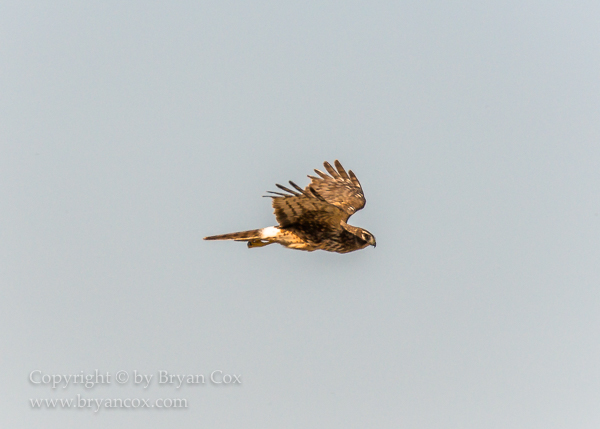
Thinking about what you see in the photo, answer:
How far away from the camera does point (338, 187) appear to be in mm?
15797

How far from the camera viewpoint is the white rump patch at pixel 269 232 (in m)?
14.2

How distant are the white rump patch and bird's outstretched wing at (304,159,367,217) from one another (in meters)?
1.50

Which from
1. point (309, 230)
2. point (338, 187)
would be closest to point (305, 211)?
point (309, 230)

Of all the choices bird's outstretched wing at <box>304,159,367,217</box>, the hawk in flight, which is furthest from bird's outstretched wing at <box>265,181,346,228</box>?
bird's outstretched wing at <box>304,159,367,217</box>

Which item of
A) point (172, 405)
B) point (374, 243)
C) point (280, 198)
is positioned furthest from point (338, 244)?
point (172, 405)

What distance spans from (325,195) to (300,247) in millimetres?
1730

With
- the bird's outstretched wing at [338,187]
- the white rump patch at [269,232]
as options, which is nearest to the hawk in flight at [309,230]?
the white rump patch at [269,232]

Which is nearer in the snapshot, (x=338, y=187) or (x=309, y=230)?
(x=309, y=230)

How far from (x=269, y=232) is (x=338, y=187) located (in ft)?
6.98

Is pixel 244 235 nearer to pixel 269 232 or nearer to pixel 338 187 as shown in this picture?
pixel 269 232

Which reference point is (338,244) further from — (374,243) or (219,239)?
(219,239)

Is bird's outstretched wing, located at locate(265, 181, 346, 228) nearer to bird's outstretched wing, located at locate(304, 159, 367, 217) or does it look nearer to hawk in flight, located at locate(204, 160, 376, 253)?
hawk in flight, located at locate(204, 160, 376, 253)

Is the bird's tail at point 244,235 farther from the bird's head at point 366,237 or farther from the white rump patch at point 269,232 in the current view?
the bird's head at point 366,237

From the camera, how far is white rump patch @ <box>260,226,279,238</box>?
14.2m
